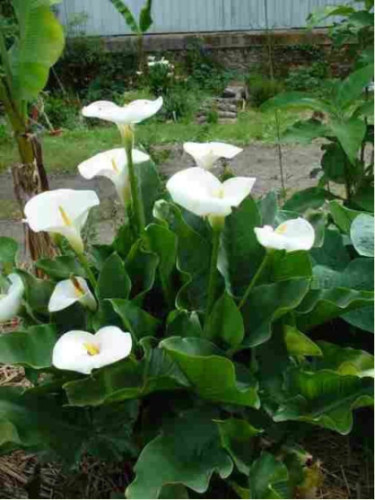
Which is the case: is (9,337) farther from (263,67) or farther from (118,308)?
(263,67)

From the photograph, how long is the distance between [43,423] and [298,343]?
33 cm

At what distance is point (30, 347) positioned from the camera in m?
0.97

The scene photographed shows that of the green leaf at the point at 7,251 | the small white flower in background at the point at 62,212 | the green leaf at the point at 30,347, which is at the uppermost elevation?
the small white flower in background at the point at 62,212

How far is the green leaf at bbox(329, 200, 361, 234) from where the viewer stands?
122 centimetres

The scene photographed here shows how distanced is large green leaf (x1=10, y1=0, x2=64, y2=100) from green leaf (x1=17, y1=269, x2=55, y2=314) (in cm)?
111

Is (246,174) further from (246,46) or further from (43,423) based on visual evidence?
(43,423)

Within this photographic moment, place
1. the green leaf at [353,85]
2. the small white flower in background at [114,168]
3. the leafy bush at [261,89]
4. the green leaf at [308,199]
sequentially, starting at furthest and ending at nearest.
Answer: the leafy bush at [261,89] < the green leaf at [308,199] < the green leaf at [353,85] < the small white flower in background at [114,168]

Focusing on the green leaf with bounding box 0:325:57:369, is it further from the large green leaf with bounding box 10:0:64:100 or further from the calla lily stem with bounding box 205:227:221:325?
the large green leaf with bounding box 10:0:64:100

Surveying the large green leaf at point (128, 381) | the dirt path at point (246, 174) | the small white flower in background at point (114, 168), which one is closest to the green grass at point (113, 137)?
the dirt path at point (246, 174)

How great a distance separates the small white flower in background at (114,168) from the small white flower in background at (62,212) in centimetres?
6

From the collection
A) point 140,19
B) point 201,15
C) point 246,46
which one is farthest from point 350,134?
point 201,15

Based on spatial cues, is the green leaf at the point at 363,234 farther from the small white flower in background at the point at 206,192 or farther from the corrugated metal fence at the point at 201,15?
the corrugated metal fence at the point at 201,15

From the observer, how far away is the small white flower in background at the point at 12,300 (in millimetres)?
1015

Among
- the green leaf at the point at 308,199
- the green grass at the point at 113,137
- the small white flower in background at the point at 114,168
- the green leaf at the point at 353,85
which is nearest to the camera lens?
the small white flower in background at the point at 114,168
